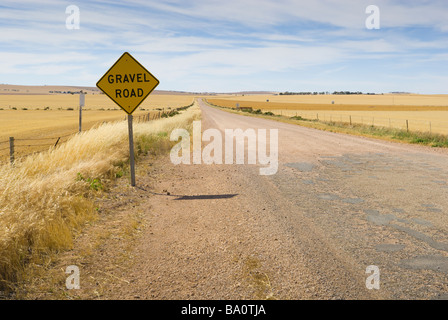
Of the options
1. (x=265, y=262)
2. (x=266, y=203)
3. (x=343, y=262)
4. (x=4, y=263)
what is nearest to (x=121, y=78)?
(x=266, y=203)

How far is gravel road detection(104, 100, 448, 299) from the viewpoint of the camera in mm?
3426

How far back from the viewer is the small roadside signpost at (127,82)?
7391 millimetres

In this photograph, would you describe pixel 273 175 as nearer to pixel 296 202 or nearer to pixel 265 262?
pixel 296 202

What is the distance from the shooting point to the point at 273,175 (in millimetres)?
9047

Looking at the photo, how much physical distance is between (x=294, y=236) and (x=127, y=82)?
16.5 ft

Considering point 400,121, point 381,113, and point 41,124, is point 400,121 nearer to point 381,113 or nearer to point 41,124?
point 381,113

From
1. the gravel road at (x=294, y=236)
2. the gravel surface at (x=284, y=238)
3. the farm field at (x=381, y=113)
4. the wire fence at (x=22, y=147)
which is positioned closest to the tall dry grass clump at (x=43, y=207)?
the gravel surface at (x=284, y=238)

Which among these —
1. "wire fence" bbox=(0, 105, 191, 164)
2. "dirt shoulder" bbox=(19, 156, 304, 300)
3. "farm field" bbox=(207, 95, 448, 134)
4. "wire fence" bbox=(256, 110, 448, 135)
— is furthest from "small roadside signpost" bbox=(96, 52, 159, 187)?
"farm field" bbox=(207, 95, 448, 134)

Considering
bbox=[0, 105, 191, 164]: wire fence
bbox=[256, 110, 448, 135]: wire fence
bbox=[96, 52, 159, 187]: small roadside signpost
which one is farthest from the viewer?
bbox=[256, 110, 448, 135]: wire fence

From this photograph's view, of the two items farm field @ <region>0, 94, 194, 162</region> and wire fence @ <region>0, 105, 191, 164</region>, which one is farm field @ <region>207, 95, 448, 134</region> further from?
farm field @ <region>0, 94, 194, 162</region>

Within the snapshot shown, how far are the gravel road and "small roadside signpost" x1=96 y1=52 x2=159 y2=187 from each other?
2143mm

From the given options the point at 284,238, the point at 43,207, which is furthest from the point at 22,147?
the point at 284,238

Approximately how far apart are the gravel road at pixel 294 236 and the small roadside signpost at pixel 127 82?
214 cm

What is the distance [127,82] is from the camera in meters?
7.48
